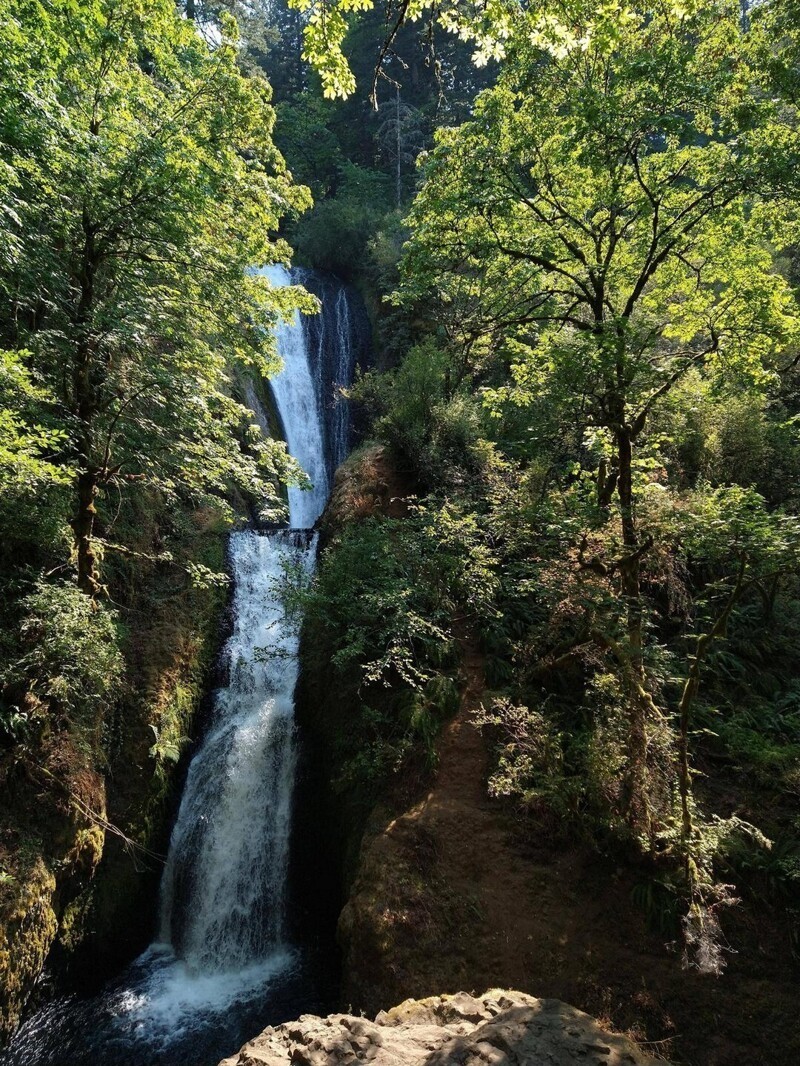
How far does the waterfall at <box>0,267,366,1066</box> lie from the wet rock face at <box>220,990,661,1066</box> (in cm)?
269

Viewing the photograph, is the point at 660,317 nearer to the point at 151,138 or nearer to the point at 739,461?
the point at 739,461

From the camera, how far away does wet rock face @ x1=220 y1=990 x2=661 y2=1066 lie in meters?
3.52

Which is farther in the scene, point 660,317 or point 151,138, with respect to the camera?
point 660,317

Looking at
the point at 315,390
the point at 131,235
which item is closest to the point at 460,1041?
the point at 131,235

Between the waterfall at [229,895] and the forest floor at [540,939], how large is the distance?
1.87 m

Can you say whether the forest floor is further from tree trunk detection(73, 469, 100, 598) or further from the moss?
tree trunk detection(73, 469, 100, 598)

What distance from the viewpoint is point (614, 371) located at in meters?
5.52

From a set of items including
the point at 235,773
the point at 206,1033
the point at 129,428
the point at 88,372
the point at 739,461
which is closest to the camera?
the point at 206,1033

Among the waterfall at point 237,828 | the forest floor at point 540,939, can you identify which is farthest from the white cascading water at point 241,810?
the forest floor at point 540,939

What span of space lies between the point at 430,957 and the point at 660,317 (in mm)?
8433

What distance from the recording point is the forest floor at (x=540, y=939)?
4809mm

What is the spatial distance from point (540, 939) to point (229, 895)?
4414 mm

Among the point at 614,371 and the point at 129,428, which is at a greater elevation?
the point at 129,428

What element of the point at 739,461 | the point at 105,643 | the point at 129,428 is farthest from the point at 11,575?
the point at 739,461
